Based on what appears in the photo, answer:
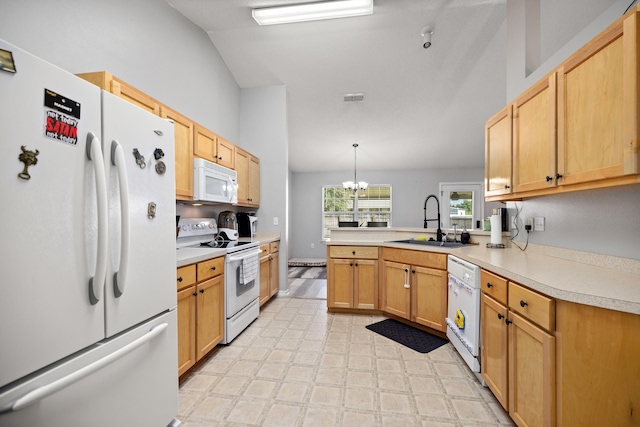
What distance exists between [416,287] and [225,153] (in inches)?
101

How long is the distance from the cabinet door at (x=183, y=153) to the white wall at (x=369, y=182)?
17.0 ft

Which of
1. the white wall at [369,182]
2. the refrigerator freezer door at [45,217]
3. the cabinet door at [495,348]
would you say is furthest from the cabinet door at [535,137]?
the white wall at [369,182]

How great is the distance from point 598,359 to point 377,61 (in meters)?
3.83

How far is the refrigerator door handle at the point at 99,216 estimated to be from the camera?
976 mm

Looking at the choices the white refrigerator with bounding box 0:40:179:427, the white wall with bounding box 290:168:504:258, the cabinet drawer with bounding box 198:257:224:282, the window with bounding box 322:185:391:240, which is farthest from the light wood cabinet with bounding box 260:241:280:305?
the window with bounding box 322:185:391:240

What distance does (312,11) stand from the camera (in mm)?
2803

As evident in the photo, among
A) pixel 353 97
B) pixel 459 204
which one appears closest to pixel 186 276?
pixel 353 97

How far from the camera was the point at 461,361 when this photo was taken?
2131 mm

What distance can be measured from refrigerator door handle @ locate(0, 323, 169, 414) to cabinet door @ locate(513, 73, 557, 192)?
2.32m

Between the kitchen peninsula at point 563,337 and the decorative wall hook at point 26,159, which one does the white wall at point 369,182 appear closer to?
the kitchen peninsula at point 563,337

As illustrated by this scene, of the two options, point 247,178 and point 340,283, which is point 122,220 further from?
point 247,178

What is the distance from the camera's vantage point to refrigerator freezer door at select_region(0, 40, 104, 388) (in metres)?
0.77

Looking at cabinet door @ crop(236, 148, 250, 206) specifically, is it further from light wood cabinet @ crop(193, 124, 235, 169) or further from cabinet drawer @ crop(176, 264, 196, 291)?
→ cabinet drawer @ crop(176, 264, 196, 291)

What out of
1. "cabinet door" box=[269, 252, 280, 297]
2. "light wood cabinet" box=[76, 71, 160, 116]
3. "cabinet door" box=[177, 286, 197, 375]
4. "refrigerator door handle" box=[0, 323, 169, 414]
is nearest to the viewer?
"refrigerator door handle" box=[0, 323, 169, 414]
